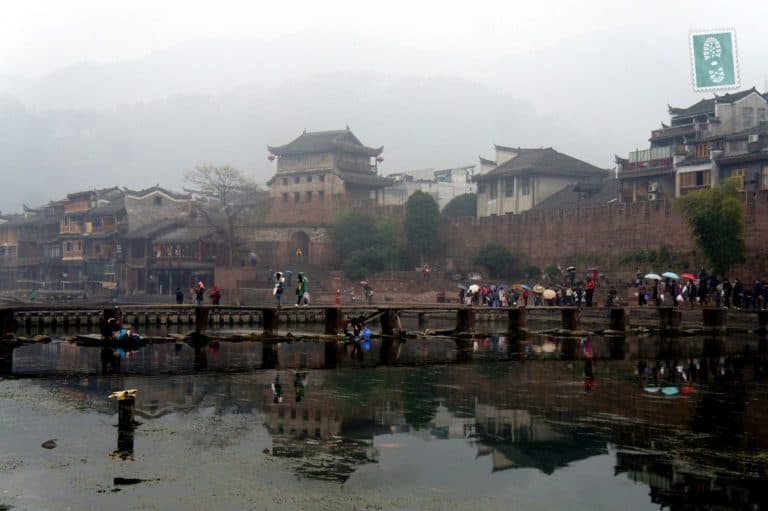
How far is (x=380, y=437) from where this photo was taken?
978cm

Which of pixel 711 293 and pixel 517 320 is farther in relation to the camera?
pixel 711 293

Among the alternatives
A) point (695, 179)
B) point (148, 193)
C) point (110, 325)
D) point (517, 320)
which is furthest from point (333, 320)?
point (148, 193)

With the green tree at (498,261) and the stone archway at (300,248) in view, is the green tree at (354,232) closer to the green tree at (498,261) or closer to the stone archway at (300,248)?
the stone archway at (300,248)

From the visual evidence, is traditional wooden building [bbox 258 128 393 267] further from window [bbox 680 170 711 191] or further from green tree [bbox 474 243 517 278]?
window [bbox 680 170 711 191]

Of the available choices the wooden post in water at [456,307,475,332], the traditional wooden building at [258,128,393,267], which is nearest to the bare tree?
the traditional wooden building at [258,128,393,267]

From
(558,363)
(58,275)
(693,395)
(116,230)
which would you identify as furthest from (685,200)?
(58,275)

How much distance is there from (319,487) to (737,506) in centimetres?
362

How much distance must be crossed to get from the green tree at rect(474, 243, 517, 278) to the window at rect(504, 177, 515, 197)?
7.50 m

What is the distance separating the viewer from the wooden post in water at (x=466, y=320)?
24094 mm

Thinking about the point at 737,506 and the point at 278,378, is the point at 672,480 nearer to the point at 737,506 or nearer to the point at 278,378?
the point at 737,506

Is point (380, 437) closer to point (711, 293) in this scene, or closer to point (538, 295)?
point (711, 293)

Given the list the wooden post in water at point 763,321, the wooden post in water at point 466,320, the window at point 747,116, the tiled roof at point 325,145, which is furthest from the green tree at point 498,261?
the wooden post in water at point 466,320

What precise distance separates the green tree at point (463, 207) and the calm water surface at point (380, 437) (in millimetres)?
48204

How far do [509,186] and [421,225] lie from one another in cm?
746
